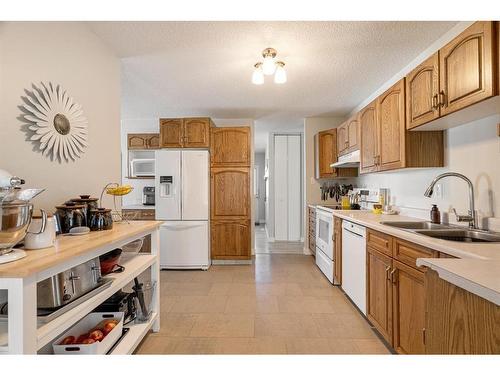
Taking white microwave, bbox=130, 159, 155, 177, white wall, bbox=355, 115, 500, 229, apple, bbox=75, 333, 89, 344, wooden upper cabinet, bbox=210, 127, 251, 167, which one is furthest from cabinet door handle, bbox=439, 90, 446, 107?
white microwave, bbox=130, 159, 155, 177

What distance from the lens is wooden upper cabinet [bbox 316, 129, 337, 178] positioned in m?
4.12

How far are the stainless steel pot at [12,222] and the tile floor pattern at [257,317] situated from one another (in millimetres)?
1268

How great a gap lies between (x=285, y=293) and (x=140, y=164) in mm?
3020

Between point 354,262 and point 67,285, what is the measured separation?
2.22m

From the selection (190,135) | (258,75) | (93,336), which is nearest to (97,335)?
(93,336)

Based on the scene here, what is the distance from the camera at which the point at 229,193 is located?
156 inches

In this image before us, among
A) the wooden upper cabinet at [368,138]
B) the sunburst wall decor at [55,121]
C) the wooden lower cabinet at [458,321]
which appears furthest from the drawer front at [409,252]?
the sunburst wall decor at [55,121]

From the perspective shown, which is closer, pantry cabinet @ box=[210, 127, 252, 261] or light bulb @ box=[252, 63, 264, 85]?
light bulb @ box=[252, 63, 264, 85]

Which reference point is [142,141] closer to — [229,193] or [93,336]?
[229,193]

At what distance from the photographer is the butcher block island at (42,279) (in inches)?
33.0

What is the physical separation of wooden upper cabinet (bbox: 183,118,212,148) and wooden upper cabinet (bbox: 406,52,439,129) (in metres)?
2.67

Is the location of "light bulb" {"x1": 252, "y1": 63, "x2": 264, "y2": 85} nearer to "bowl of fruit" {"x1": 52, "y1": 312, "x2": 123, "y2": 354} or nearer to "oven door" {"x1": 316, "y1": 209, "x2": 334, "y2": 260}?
"oven door" {"x1": 316, "y1": 209, "x2": 334, "y2": 260}

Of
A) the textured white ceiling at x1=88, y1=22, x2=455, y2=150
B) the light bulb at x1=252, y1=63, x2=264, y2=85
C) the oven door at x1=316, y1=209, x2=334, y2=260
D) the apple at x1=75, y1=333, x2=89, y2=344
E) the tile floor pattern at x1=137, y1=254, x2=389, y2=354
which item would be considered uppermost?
the textured white ceiling at x1=88, y1=22, x2=455, y2=150

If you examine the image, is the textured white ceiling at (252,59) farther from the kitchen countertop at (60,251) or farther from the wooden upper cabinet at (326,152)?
the kitchen countertop at (60,251)
